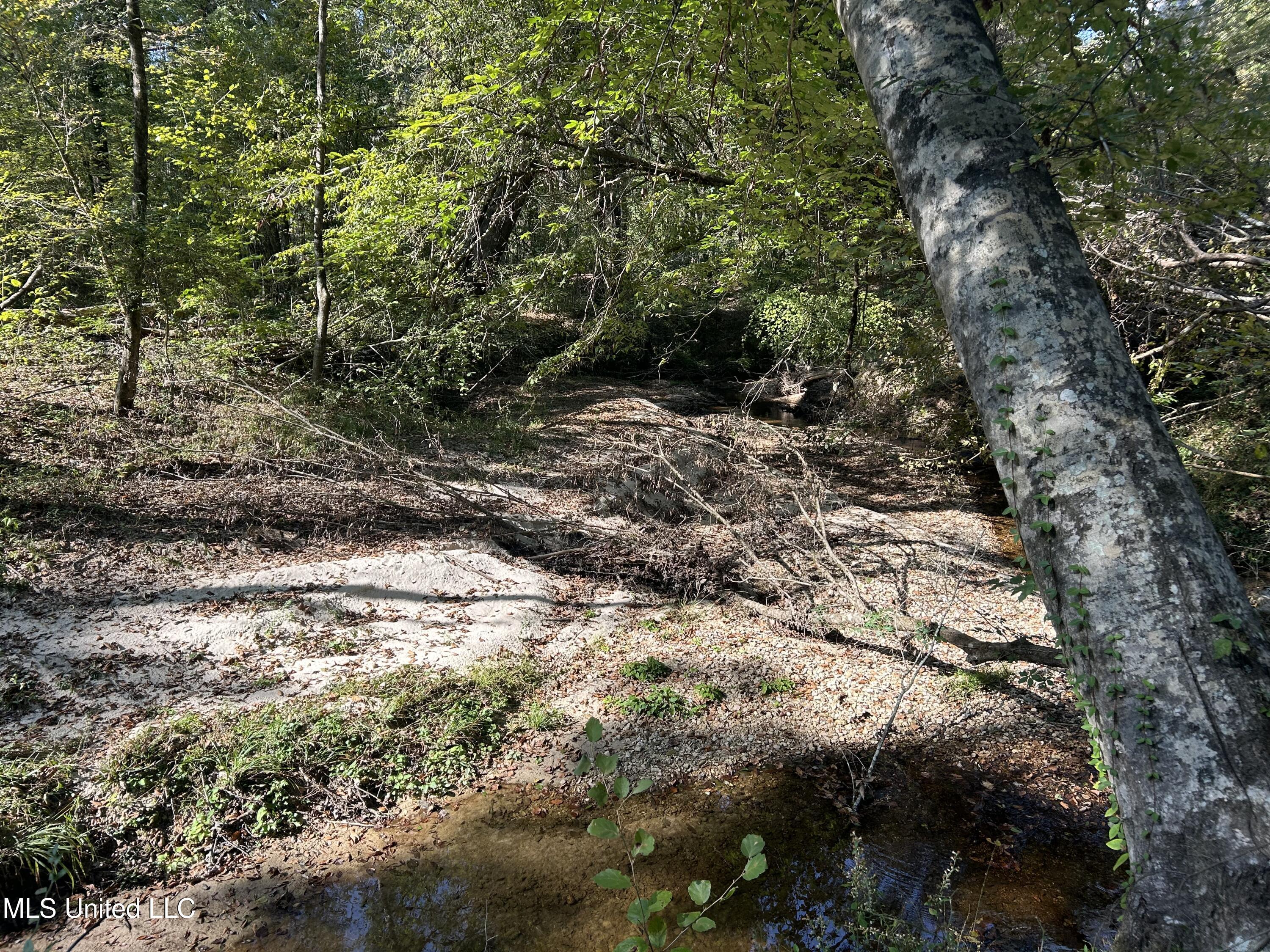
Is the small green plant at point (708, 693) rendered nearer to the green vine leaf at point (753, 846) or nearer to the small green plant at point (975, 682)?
the small green plant at point (975, 682)

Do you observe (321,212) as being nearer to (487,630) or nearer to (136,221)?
(136,221)

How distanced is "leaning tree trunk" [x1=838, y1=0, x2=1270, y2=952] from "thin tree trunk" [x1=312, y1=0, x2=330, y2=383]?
792cm

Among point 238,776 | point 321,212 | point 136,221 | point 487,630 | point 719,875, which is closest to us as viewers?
point 719,875

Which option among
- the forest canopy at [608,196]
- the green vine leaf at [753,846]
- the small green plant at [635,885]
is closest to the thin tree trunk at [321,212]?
the forest canopy at [608,196]

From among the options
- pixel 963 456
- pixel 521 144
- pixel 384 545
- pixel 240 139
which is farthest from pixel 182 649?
pixel 240 139

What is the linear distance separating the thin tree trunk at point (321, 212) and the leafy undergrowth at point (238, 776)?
6.32m

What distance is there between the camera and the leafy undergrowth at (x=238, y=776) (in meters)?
3.71

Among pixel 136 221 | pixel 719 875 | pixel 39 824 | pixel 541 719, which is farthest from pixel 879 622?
pixel 136 221

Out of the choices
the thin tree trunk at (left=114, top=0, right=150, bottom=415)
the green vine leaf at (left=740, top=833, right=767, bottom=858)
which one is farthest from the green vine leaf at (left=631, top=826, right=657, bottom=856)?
the thin tree trunk at (left=114, top=0, right=150, bottom=415)

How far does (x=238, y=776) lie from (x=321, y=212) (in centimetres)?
788

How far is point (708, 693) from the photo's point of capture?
219 inches

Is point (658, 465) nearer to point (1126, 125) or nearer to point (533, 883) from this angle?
point (533, 883)

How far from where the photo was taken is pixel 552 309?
1298cm

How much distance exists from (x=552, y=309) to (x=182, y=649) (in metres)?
→ 9.03
